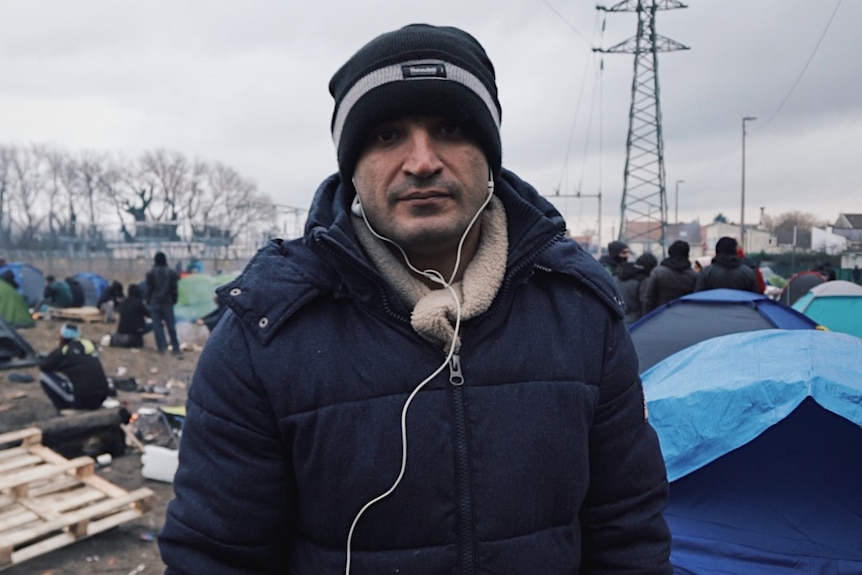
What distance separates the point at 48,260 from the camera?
84.8ft

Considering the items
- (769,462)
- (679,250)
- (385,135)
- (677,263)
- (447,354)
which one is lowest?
(769,462)

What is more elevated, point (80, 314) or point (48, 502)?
point (80, 314)

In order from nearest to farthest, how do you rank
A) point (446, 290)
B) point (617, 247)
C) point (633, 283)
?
point (446, 290) → point (633, 283) → point (617, 247)

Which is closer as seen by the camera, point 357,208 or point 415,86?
point 415,86

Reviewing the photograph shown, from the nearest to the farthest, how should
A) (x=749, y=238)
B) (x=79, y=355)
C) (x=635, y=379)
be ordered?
(x=635, y=379)
(x=79, y=355)
(x=749, y=238)

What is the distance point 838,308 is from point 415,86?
8815 millimetres

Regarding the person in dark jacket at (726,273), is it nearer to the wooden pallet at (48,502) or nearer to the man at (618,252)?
the man at (618,252)

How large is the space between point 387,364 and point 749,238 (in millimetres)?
64029

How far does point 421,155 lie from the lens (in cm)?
131

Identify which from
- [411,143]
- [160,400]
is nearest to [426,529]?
[411,143]

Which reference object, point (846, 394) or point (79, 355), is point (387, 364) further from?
point (79, 355)

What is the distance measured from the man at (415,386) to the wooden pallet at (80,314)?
16420 mm

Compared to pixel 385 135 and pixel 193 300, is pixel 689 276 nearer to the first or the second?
pixel 385 135

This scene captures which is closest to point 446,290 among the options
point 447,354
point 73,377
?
point 447,354
